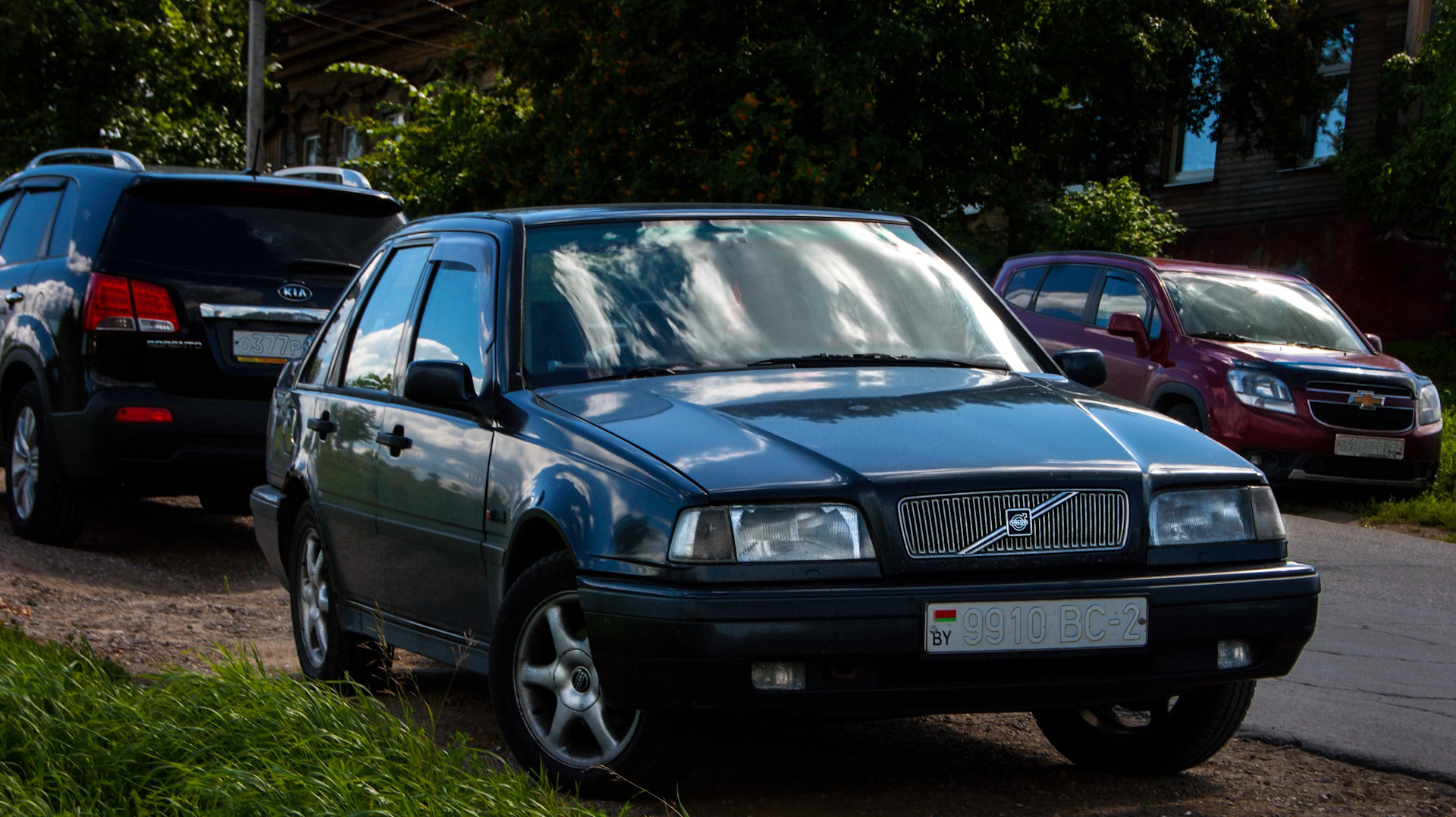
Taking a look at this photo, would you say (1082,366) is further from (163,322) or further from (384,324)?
(163,322)

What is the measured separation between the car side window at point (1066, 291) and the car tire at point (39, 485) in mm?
8435

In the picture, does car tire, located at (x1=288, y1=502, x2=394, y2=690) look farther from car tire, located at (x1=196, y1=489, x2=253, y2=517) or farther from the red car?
the red car

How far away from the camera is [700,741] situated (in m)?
4.18

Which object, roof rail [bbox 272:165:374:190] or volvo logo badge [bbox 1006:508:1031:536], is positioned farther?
roof rail [bbox 272:165:374:190]

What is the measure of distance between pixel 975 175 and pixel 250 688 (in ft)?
51.4

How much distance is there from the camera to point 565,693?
4.34 meters

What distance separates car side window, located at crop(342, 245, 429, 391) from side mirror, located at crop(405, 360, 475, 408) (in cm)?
80

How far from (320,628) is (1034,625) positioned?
9.92 ft

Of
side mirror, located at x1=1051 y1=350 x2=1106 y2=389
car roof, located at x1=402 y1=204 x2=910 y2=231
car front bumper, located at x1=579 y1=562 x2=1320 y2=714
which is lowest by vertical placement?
car front bumper, located at x1=579 y1=562 x2=1320 y2=714

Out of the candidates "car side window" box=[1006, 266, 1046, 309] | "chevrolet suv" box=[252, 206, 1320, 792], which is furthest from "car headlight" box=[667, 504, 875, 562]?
"car side window" box=[1006, 266, 1046, 309]

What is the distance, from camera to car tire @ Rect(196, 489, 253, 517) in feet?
36.9

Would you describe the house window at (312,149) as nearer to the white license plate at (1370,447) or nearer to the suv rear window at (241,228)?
the white license plate at (1370,447)

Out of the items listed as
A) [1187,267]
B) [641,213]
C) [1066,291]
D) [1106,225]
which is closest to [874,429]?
[641,213]

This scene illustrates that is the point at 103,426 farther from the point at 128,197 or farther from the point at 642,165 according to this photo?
the point at 642,165
